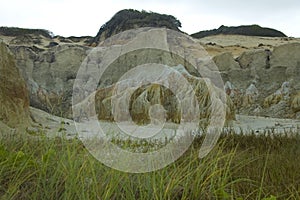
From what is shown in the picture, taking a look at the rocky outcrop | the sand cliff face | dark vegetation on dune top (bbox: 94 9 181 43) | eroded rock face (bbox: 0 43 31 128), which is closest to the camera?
eroded rock face (bbox: 0 43 31 128)

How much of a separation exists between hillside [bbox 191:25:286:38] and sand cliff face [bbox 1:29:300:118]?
1376 inches

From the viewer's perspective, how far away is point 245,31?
57.1m

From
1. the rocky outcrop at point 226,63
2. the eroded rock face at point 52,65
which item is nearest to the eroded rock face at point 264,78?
the rocky outcrop at point 226,63

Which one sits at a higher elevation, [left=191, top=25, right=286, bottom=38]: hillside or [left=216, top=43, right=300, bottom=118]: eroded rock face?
[left=191, top=25, right=286, bottom=38]: hillside

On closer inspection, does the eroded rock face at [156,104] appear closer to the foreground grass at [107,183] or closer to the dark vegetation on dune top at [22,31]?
the foreground grass at [107,183]

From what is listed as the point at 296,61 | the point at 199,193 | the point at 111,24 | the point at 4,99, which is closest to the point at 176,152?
the point at 199,193

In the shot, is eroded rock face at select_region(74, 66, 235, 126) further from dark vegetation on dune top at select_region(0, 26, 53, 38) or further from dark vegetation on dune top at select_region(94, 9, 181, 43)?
dark vegetation on dune top at select_region(0, 26, 53, 38)

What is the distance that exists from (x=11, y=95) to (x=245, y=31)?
52254 mm

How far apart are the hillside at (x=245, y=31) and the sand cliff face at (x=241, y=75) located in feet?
115

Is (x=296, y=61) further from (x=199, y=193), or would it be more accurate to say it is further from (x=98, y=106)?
(x=199, y=193)

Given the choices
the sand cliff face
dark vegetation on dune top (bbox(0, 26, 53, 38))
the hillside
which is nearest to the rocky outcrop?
the sand cliff face

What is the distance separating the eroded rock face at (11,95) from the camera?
7.69 metres

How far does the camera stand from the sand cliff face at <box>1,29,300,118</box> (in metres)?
17.4

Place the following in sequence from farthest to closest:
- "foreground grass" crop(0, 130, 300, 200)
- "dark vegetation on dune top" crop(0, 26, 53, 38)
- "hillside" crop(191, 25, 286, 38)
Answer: "hillside" crop(191, 25, 286, 38)
"dark vegetation on dune top" crop(0, 26, 53, 38)
"foreground grass" crop(0, 130, 300, 200)
